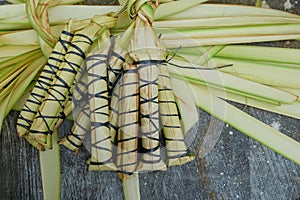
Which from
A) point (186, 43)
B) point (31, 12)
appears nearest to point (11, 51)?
point (31, 12)

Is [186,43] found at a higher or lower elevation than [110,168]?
higher

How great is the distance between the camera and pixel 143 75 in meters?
0.82

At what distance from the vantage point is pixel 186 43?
876mm

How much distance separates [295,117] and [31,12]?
0.45 metres

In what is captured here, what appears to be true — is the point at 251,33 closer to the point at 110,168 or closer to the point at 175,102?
the point at 175,102

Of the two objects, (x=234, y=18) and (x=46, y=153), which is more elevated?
(x=234, y=18)

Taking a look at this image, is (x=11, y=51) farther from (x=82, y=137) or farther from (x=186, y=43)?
(x=186, y=43)

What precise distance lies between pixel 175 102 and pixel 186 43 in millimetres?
96

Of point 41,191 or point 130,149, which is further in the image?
point 41,191

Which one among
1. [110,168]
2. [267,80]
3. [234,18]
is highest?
[234,18]

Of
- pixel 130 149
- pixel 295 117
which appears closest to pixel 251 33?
pixel 295 117

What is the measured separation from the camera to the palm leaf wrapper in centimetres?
84

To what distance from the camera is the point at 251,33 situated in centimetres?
87

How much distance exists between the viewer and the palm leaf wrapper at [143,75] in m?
0.84
